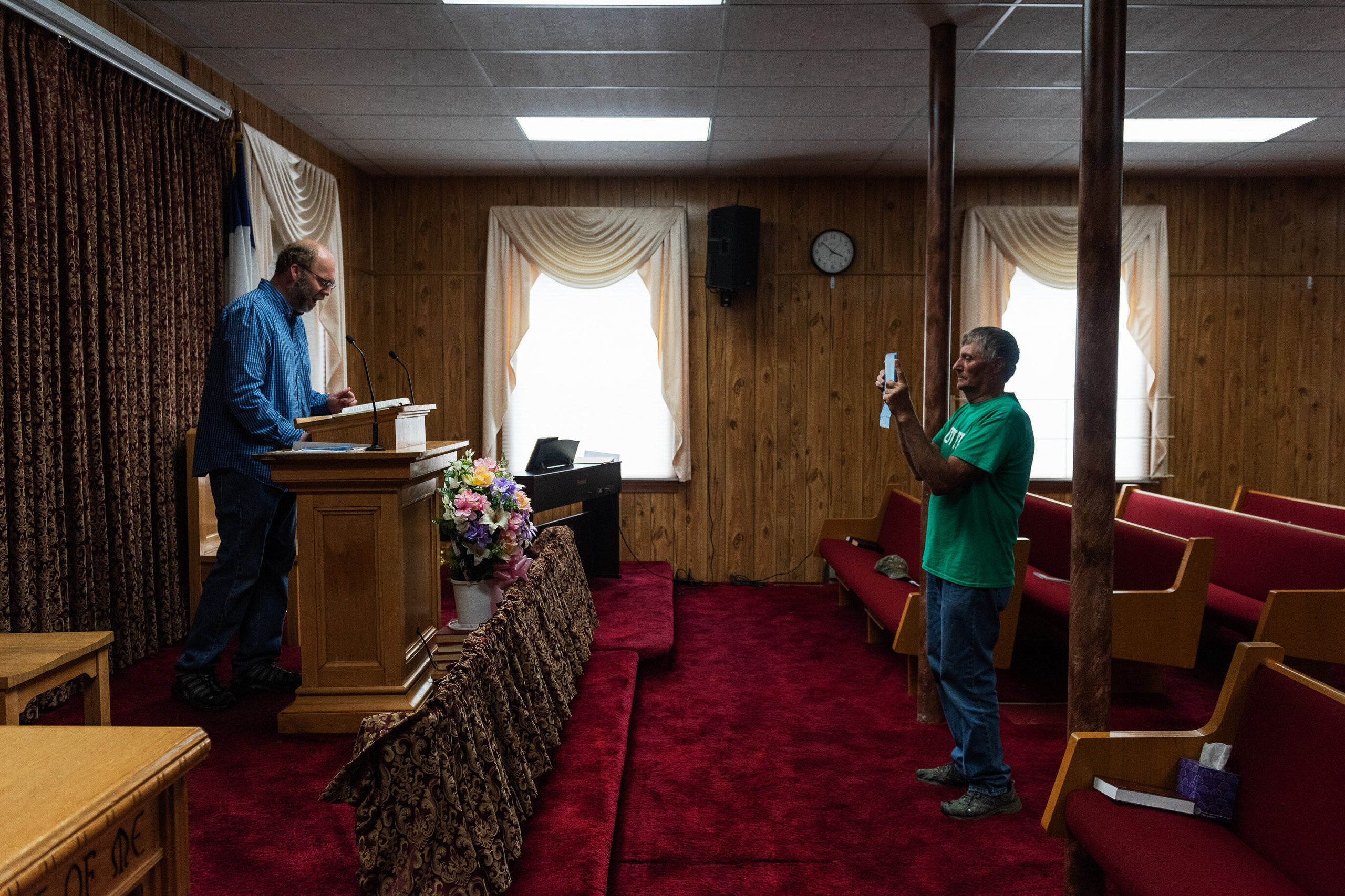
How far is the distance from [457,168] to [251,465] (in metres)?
3.62

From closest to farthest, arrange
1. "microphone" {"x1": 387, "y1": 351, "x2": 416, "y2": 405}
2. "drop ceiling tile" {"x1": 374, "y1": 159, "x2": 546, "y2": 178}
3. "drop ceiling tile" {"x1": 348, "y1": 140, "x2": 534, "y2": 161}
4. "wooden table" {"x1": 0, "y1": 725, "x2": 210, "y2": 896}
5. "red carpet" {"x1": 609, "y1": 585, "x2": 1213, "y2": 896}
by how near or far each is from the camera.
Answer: "wooden table" {"x1": 0, "y1": 725, "x2": 210, "y2": 896}, "red carpet" {"x1": 609, "y1": 585, "x2": 1213, "y2": 896}, "microphone" {"x1": 387, "y1": 351, "x2": 416, "y2": 405}, "drop ceiling tile" {"x1": 348, "y1": 140, "x2": 534, "y2": 161}, "drop ceiling tile" {"x1": 374, "y1": 159, "x2": 546, "y2": 178}

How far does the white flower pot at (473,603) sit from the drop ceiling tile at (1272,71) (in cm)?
416

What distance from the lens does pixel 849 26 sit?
3922mm

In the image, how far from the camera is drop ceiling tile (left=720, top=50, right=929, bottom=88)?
425cm

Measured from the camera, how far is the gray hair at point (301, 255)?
3350 mm

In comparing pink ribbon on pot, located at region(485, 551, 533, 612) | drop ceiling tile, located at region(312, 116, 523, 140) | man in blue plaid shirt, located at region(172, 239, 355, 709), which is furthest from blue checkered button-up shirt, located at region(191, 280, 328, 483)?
drop ceiling tile, located at region(312, 116, 523, 140)

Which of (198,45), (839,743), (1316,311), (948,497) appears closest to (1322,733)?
(948,497)

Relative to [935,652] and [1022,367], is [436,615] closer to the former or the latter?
[935,652]

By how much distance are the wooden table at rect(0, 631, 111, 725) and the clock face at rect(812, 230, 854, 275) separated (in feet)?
16.8

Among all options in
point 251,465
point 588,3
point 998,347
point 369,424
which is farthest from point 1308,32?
point 251,465

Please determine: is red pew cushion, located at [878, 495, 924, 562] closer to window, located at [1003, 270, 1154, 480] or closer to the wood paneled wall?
the wood paneled wall

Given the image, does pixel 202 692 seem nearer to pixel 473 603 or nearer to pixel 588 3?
pixel 473 603

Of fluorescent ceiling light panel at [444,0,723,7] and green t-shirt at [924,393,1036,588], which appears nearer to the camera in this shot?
green t-shirt at [924,393,1036,588]

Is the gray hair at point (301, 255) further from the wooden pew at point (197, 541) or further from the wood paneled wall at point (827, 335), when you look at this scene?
the wood paneled wall at point (827, 335)
